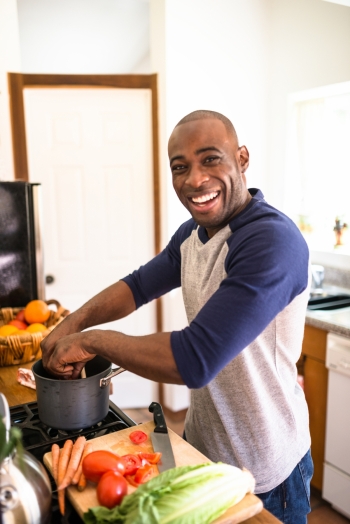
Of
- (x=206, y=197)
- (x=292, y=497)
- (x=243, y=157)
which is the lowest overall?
(x=292, y=497)

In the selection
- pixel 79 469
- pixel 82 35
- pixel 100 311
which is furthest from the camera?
pixel 82 35

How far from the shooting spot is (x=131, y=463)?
93cm

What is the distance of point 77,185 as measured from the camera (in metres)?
3.02

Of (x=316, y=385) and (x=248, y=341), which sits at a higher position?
(x=248, y=341)

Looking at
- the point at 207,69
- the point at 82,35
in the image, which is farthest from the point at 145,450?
the point at 82,35

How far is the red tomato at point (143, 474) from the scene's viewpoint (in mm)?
878

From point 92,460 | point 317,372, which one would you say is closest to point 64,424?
point 92,460

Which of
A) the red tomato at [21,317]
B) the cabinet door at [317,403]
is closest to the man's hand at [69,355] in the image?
the red tomato at [21,317]

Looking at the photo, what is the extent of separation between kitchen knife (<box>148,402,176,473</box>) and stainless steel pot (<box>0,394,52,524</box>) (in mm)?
264

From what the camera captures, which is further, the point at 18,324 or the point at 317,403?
the point at 317,403

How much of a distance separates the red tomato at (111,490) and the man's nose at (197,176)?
69cm

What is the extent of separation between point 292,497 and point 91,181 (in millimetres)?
2319

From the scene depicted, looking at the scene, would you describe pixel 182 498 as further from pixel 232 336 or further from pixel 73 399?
pixel 73 399

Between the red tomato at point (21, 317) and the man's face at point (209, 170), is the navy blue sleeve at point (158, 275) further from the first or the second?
the red tomato at point (21, 317)
